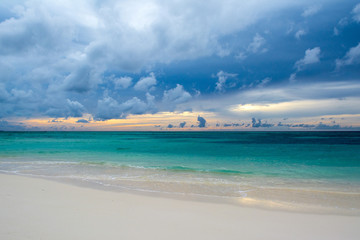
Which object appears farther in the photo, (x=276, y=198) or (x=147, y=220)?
(x=276, y=198)

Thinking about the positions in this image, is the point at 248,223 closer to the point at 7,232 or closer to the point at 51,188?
the point at 7,232

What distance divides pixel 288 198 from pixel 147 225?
5.31m

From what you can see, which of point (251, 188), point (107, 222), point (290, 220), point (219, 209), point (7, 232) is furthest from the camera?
point (251, 188)

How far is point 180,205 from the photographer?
6430 millimetres

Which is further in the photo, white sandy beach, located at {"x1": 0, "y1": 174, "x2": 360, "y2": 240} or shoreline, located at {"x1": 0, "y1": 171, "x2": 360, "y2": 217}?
shoreline, located at {"x1": 0, "y1": 171, "x2": 360, "y2": 217}

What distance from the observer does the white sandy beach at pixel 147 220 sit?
14.7 feet

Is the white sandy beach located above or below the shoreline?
above

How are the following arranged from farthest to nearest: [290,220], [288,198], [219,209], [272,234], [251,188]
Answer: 1. [251,188]
2. [288,198]
3. [219,209]
4. [290,220]
5. [272,234]

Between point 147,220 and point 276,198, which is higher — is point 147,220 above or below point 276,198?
above

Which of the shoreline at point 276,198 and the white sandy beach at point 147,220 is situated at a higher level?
the white sandy beach at point 147,220

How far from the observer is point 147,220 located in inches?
205

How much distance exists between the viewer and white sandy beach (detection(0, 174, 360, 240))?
4.49m

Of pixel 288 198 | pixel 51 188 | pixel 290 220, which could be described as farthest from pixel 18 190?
pixel 288 198

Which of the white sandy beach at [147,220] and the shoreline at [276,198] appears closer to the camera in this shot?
the white sandy beach at [147,220]
